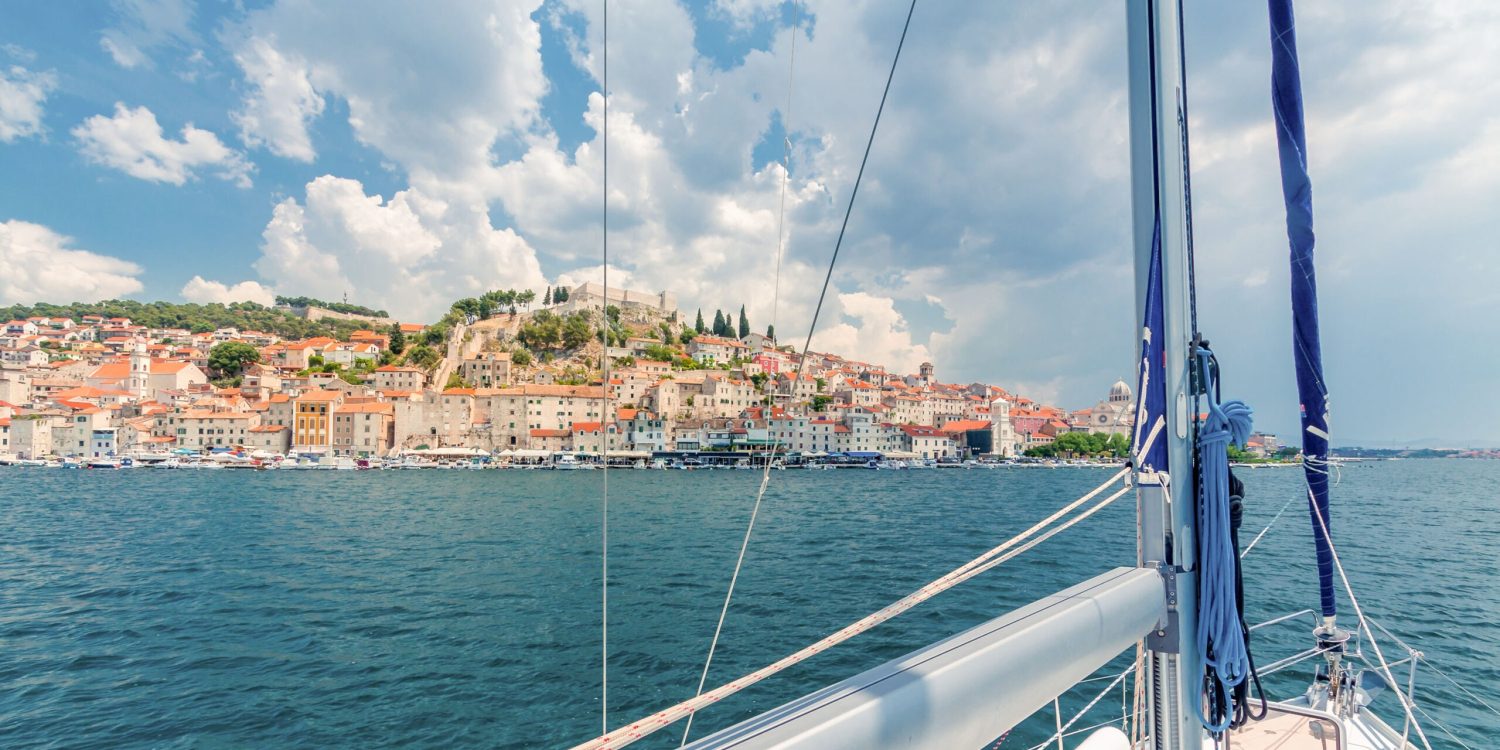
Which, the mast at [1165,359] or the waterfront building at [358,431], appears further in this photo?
the waterfront building at [358,431]

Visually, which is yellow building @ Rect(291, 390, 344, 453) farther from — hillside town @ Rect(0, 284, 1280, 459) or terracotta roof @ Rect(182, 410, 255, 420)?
terracotta roof @ Rect(182, 410, 255, 420)

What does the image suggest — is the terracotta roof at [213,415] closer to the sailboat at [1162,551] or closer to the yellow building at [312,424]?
the yellow building at [312,424]

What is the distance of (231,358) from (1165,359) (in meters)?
81.2

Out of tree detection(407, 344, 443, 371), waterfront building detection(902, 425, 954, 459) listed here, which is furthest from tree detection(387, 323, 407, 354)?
waterfront building detection(902, 425, 954, 459)

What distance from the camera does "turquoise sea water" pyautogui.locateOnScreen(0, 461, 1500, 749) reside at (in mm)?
6520

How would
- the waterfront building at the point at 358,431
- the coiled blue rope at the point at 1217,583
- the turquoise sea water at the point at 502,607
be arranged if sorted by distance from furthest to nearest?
the waterfront building at the point at 358,431, the turquoise sea water at the point at 502,607, the coiled blue rope at the point at 1217,583

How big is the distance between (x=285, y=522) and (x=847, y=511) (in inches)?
759

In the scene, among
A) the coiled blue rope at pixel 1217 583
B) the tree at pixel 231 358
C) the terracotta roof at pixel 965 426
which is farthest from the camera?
the terracotta roof at pixel 965 426

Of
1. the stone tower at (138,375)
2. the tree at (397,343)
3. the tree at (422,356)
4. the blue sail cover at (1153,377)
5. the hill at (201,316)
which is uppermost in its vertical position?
the hill at (201,316)

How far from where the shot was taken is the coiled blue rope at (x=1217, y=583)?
137cm

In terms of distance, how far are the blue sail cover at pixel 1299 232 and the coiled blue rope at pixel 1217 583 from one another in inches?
90.2

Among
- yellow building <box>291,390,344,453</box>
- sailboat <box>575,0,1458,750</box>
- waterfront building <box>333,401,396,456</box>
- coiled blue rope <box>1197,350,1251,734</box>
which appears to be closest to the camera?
sailboat <box>575,0,1458,750</box>

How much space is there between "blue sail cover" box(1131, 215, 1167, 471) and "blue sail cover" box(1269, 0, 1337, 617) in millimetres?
2332

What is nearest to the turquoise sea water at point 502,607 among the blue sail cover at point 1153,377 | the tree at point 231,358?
the blue sail cover at point 1153,377
